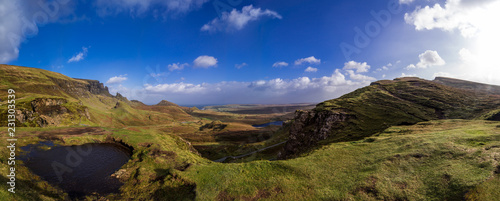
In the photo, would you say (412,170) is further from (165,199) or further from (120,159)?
(120,159)

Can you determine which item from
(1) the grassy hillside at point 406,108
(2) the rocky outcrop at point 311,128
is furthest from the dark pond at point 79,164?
(1) the grassy hillside at point 406,108

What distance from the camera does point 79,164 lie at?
2512cm

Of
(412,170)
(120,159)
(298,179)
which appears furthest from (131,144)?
(412,170)

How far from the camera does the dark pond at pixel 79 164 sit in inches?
766

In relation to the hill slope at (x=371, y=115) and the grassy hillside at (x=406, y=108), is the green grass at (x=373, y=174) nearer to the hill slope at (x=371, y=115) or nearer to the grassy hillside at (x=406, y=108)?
the hill slope at (x=371, y=115)

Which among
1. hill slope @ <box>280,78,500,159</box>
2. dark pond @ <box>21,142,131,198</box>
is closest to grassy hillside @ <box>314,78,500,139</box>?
hill slope @ <box>280,78,500,159</box>

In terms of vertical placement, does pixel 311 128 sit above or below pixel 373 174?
below

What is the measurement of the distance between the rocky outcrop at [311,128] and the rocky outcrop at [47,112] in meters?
93.8

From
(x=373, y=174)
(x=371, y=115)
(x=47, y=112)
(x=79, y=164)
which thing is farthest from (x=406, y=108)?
(x=47, y=112)

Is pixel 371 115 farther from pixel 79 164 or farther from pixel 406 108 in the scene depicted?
pixel 79 164

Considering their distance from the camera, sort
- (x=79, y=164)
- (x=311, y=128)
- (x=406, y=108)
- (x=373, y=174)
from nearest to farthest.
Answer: (x=373, y=174) → (x=79, y=164) → (x=406, y=108) → (x=311, y=128)

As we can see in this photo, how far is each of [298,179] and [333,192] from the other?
3.59 m

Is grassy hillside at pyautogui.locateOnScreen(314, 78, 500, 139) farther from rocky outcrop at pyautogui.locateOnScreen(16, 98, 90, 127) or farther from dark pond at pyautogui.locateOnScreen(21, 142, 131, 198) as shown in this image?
rocky outcrop at pyautogui.locateOnScreen(16, 98, 90, 127)

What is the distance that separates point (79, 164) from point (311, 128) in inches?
2153
